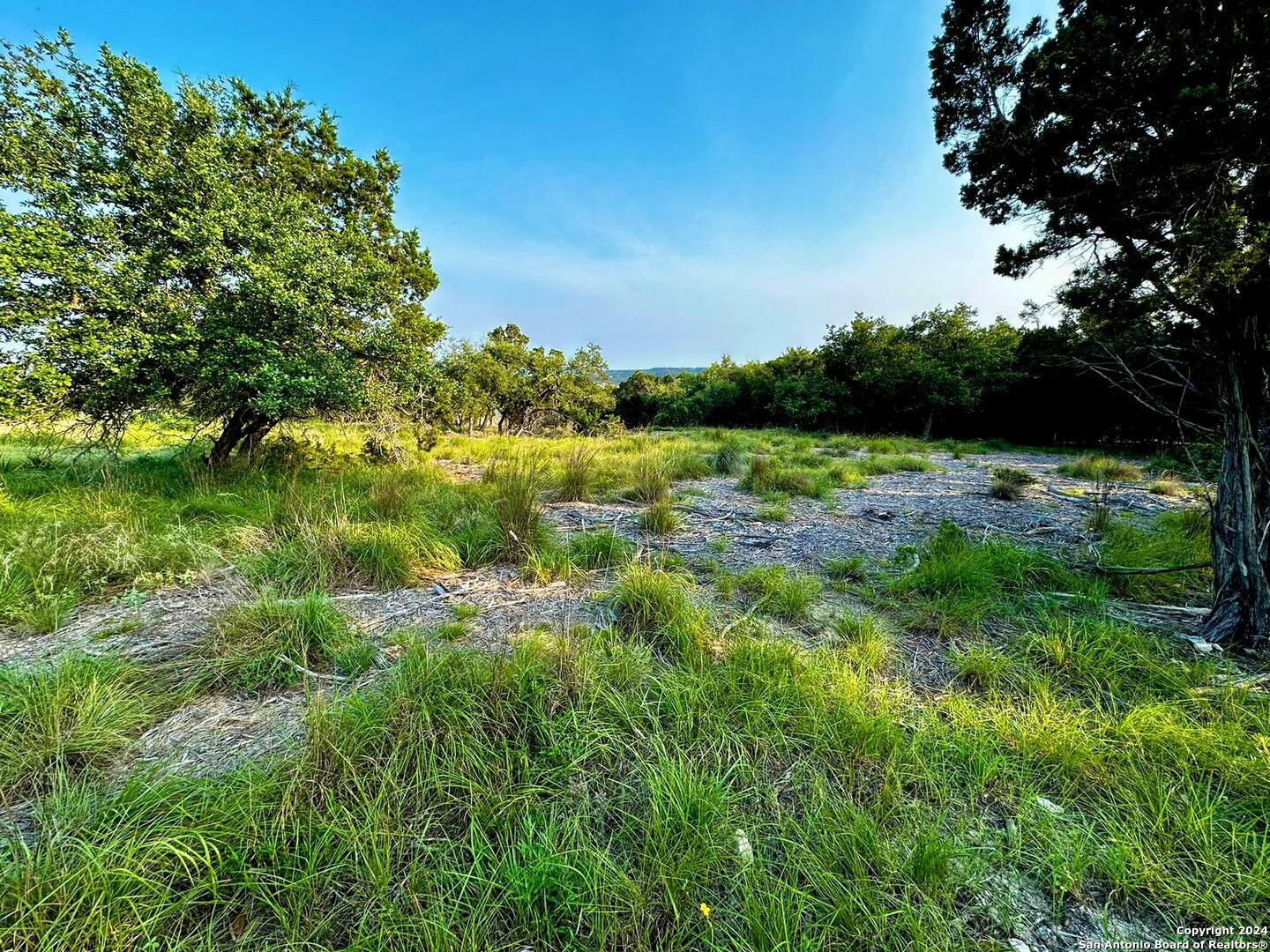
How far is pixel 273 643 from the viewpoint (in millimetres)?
2076

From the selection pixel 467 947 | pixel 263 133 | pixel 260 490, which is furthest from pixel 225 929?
pixel 263 133

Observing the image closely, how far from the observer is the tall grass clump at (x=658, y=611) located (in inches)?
89.7

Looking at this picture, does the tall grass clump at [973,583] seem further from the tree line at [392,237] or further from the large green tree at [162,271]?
the large green tree at [162,271]

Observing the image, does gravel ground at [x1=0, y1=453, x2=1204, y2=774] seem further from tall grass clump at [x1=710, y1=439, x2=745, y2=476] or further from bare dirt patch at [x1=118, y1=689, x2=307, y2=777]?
tall grass clump at [x1=710, y1=439, x2=745, y2=476]

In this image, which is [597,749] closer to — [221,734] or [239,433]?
[221,734]

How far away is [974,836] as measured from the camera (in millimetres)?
1310

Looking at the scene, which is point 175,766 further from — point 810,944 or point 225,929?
point 810,944

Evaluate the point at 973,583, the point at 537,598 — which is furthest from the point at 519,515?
the point at 973,583

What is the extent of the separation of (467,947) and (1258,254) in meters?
4.18

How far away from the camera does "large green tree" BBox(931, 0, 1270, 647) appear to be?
1972 millimetres

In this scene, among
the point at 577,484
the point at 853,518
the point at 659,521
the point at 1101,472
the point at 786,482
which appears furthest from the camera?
the point at 1101,472

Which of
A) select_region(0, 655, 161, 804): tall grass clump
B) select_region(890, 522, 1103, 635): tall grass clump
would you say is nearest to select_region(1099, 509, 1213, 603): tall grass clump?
select_region(890, 522, 1103, 635): tall grass clump

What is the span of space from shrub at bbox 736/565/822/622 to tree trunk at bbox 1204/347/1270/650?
6.98 ft

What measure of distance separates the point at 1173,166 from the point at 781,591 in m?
3.10
